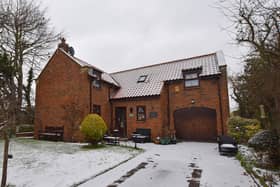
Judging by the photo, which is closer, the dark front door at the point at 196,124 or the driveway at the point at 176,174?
the driveway at the point at 176,174

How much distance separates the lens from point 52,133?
15797 millimetres

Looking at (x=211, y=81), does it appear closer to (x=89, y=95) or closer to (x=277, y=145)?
(x=277, y=145)

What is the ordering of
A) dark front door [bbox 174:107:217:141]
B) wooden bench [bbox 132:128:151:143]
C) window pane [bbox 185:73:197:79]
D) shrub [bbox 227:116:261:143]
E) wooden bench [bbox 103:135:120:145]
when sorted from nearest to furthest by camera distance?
shrub [bbox 227:116:261:143]
wooden bench [bbox 103:135:120:145]
wooden bench [bbox 132:128:151:143]
window pane [bbox 185:73:197:79]
dark front door [bbox 174:107:217:141]

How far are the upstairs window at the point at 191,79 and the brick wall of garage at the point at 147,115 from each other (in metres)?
2.80

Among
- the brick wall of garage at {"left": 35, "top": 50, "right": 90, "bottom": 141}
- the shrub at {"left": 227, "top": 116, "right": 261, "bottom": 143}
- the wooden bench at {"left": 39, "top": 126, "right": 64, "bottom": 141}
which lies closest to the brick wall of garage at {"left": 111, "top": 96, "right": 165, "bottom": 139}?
the brick wall of garage at {"left": 35, "top": 50, "right": 90, "bottom": 141}

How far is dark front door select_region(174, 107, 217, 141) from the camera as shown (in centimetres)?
1596

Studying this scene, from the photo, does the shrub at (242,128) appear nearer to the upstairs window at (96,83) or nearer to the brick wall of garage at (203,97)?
the brick wall of garage at (203,97)

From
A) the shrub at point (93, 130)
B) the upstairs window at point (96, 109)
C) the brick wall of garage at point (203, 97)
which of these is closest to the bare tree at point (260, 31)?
the brick wall of garage at point (203, 97)

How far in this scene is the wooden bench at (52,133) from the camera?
1533 cm

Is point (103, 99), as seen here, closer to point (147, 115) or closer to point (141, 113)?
point (141, 113)

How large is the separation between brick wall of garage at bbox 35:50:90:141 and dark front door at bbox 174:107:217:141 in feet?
27.4

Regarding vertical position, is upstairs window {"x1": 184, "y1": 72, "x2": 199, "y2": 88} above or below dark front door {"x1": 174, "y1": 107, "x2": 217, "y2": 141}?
above

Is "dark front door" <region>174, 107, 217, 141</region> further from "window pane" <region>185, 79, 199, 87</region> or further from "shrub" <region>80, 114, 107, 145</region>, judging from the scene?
"shrub" <region>80, 114, 107, 145</region>

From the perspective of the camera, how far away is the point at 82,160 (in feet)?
26.6
